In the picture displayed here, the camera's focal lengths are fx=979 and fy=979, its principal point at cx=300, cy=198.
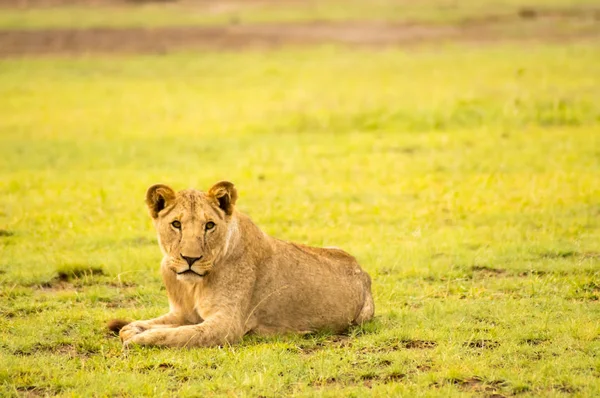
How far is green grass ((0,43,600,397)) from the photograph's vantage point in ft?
20.8

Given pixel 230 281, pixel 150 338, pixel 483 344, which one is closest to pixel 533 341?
pixel 483 344

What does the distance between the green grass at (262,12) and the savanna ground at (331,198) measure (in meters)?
4.81

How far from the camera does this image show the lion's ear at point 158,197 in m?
6.92

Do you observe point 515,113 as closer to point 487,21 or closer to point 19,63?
point 19,63

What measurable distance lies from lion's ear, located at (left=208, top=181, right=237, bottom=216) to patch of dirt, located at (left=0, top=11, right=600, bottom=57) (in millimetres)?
24722

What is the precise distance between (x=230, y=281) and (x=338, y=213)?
4918mm

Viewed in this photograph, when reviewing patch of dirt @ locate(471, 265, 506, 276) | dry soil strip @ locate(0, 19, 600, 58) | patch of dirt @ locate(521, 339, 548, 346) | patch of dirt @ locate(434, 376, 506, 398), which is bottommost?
patch of dirt @ locate(434, 376, 506, 398)

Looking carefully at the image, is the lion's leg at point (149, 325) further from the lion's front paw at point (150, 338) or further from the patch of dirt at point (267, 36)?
Answer: the patch of dirt at point (267, 36)

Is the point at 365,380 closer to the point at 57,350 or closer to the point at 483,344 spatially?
the point at 483,344

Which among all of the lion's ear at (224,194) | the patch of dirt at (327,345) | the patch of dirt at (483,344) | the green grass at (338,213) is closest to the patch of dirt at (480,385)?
the green grass at (338,213)

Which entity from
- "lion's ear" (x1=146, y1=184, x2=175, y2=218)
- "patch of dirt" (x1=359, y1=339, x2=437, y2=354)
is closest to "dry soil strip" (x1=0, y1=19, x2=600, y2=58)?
"lion's ear" (x1=146, y1=184, x2=175, y2=218)

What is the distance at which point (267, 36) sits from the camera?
34781 millimetres

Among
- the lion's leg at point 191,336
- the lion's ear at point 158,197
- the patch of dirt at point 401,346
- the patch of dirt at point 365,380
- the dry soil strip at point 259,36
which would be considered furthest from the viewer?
the dry soil strip at point 259,36

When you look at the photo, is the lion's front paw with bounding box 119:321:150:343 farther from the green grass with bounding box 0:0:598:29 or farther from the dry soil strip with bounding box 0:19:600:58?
the green grass with bounding box 0:0:598:29
